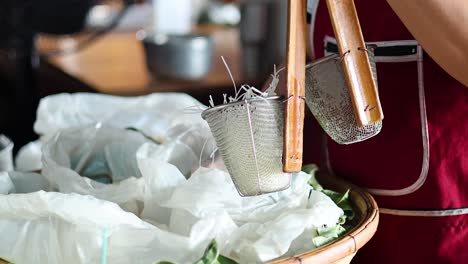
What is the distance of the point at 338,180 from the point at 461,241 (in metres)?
0.18

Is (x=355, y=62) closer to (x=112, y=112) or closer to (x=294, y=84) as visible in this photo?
(x=294, y=84)

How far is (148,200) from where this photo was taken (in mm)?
770

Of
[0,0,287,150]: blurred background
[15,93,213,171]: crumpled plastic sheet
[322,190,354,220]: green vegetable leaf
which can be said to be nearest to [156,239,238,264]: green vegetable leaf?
[322,190,354,220]: green vegetable leaf

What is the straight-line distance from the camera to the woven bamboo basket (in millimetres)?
634

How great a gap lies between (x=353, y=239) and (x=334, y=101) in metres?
0.15

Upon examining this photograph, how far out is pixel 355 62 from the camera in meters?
0.67

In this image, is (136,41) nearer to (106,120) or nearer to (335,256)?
(106,120)

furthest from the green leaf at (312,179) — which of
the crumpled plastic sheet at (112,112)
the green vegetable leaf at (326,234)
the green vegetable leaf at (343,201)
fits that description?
the crumpled plastic sheet at (112,112)

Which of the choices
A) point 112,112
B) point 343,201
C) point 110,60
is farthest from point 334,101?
point 110,60

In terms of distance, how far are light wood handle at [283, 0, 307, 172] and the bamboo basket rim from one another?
9 cm

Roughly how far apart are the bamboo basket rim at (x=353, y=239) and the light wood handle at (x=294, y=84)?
89mm

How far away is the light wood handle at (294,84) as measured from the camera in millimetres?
655

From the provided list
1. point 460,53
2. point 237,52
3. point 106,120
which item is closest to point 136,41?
point 237,52

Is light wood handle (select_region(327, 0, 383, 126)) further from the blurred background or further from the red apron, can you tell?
the blurred background
